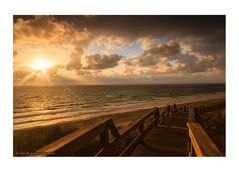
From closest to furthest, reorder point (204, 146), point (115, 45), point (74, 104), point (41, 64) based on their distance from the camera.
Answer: point (204, 146) → point (115, 45) → point (41, 64) → point (74, 104)

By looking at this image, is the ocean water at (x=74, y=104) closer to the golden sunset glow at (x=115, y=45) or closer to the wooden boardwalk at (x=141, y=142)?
the golden sunset glow at (x=115, y=45)

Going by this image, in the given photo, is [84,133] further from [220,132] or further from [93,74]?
[220,132]

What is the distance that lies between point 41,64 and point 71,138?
5.04 meters

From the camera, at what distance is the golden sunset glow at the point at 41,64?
6375 mm

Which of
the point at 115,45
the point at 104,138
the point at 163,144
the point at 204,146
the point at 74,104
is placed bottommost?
the point at 74,104

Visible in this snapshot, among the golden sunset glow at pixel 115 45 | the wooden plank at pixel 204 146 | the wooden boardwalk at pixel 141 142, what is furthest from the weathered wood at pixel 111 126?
the golden sunset glow at pixel 115 45

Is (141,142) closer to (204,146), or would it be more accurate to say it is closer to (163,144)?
(163,144)

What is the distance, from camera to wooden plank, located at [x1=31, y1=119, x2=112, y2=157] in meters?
1.98

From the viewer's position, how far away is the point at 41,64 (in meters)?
6.56

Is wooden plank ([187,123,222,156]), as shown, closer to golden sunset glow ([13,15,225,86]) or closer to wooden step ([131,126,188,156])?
wooden step ([131,126,188,156])

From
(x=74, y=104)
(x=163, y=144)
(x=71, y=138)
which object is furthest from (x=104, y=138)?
(x=74, y=104)

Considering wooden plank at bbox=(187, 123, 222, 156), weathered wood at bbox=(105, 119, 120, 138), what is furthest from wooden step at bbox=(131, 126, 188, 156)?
wooden plank at bbox=(187, 123, 222, 156)

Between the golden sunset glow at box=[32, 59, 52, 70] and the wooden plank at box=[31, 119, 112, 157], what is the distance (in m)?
4.50
